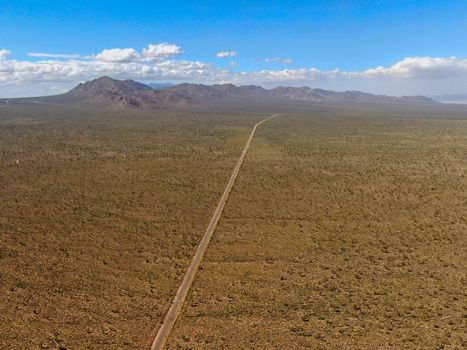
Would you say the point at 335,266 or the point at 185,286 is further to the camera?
the point at 335,266

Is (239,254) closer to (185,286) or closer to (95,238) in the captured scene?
(185,286)

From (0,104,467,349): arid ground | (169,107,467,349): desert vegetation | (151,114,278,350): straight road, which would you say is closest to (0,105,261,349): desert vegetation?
(0,104,467,349): arid ground

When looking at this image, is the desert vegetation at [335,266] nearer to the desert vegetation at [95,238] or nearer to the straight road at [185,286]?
the straight road at [185,286]

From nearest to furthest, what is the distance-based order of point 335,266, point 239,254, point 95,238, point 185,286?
point 185,286, point 335,266, point 239,254, point 95,238

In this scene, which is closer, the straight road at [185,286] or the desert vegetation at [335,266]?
the straight road at [185,286]

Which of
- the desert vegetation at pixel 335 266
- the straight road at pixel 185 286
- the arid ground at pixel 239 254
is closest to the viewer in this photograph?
the straight road at pixel 185 286

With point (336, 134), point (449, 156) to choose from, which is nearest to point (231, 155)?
point (449, 156)

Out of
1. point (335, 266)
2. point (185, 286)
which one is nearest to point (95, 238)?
point (185, 286)

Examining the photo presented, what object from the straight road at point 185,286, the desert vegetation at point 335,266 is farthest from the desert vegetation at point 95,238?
the desert vegetation at point 335,266
